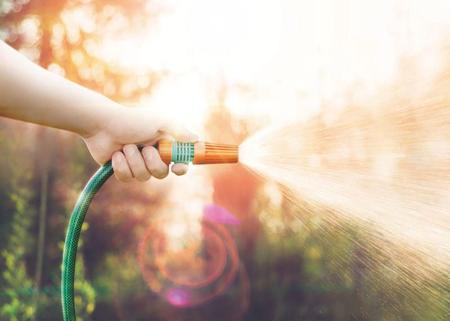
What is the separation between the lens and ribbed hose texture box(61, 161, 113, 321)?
5.54 feet

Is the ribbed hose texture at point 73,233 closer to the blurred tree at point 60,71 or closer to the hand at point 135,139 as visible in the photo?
the hand at point 135,139

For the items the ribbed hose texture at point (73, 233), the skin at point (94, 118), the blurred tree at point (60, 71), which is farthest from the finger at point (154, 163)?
the blurred tree at point (60, 71)

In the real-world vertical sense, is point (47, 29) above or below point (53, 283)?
above

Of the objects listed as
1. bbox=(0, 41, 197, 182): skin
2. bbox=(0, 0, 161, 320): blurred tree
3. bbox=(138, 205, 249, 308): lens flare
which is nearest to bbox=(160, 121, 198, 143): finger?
bbox=(0, 41, 197, 182): skin

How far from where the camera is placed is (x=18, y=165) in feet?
25.7

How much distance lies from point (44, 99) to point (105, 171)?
0.27m

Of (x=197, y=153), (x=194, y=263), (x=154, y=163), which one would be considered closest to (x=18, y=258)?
(x=194, y=263)

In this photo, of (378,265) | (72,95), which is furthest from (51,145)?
(72,95)

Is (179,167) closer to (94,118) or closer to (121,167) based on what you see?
(121,167)

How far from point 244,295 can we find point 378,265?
1.85 meters

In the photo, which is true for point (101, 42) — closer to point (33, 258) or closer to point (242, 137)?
point (242, 137)

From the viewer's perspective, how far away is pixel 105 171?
174 centimetres

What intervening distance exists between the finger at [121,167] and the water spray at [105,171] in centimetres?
3

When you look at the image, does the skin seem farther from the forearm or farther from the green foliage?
the green foliage
